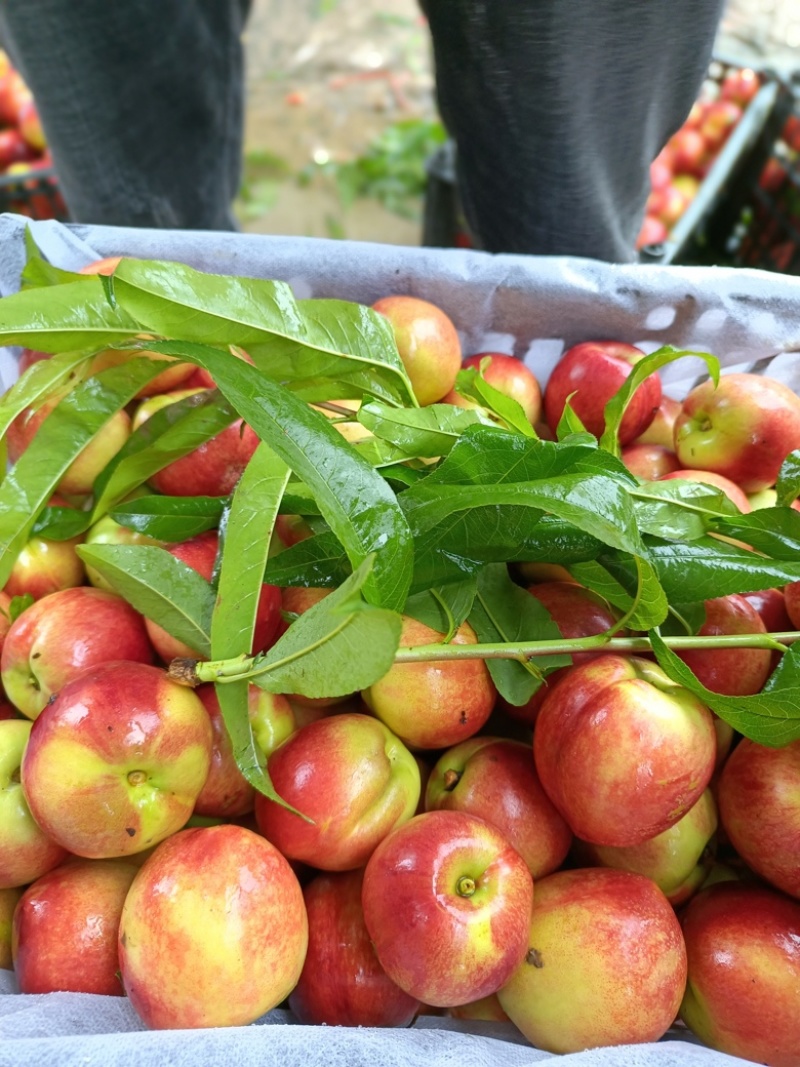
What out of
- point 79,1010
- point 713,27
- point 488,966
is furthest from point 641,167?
point 79,1010

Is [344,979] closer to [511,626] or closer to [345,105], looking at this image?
[511,626]

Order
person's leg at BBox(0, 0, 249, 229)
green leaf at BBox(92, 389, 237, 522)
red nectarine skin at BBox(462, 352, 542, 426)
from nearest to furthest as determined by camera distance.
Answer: green leaf at BBox(92, 389, 237, 522)
red nectarine skin at BBox(462, 352, 542, 426)
person's leg at BBox(0, 0, 249, 229)

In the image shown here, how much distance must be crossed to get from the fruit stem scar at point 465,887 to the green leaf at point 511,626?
0.51 feet

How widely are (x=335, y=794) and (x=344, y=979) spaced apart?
156mm

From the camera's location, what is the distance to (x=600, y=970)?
615 mm

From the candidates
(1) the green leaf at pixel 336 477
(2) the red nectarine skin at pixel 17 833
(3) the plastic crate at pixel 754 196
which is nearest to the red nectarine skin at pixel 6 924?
(2) the red nectarine skin at pixel 17 833

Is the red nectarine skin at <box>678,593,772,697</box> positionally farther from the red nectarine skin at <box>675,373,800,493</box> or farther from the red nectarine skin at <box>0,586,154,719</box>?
the red nectarine skin at <box>0,586,154,719</box>

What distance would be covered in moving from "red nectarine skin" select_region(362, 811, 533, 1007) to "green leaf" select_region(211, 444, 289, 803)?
13 centimetres

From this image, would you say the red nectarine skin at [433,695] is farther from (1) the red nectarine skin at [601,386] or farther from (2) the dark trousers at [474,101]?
(2) the dark trousers at [474,101]

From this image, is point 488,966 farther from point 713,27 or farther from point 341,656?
point 713,27

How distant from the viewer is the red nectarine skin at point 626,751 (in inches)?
24.4

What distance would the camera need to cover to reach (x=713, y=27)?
939mm

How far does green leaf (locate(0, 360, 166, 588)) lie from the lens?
0.72m

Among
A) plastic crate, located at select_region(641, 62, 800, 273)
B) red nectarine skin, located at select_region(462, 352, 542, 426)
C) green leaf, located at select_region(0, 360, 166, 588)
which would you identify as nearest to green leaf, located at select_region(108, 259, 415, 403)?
green leaf, located at select_region(0, 360, 166, 588)
